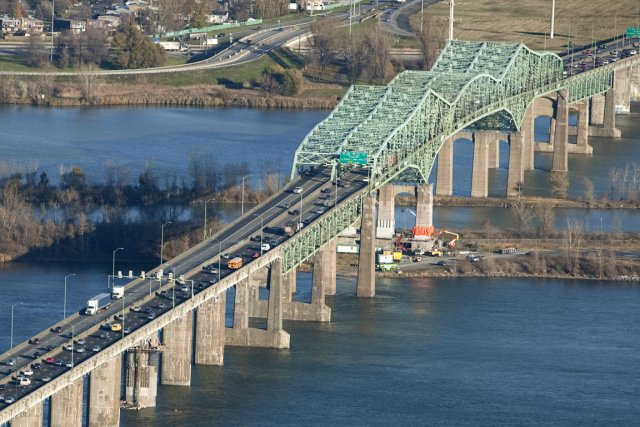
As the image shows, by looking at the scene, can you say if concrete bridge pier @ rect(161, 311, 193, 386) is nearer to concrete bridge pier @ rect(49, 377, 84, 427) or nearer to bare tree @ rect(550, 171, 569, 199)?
concrete bridge pier @ rect(49, 377, 84, 427)

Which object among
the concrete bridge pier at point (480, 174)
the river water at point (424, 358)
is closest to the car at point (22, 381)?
the river water at point (424, 358)

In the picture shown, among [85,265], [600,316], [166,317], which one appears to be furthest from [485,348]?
[85,265]

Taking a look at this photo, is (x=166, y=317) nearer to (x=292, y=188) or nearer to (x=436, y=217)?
(x=292, y=188)

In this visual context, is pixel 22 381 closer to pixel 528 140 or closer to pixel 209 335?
pixel 209 335

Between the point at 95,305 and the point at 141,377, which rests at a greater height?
the point at 95,305

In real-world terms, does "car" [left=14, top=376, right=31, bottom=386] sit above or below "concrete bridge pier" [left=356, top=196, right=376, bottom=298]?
below

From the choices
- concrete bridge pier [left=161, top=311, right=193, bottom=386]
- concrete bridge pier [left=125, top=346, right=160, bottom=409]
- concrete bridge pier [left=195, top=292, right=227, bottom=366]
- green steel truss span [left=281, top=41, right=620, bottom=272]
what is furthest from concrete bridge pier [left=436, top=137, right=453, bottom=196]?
concrete bridge pier [left=125, top=346, right=160, bottom=409]

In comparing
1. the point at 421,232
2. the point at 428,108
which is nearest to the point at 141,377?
the point at 421,232
